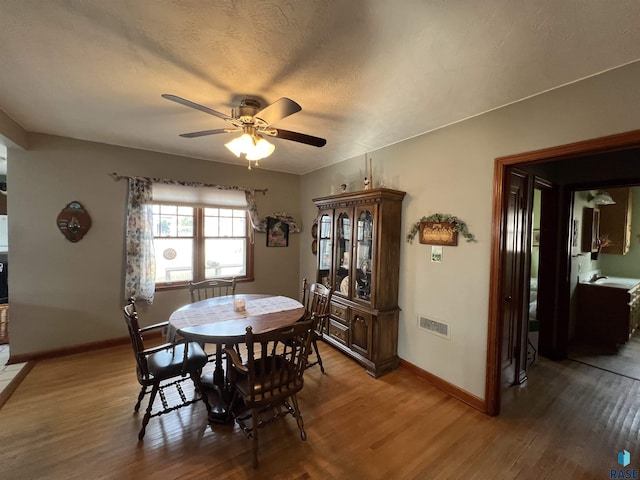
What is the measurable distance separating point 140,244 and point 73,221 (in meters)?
0.71

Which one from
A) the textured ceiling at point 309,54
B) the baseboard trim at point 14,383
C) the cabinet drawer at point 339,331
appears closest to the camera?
the textured ceiling at point 309,54

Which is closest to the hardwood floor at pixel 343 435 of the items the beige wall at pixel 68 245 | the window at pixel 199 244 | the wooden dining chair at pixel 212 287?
the beige wall at pixel 68 245

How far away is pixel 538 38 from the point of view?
4.41 feet

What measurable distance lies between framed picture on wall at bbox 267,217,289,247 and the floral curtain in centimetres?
166

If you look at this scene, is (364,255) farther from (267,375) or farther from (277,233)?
(277,233)

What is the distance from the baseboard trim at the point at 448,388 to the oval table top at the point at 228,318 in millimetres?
1411

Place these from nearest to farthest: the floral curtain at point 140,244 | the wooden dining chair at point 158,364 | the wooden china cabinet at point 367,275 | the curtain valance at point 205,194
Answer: the wooden dining chair at point 158,364 < the wooden china cabinet at point 367,275 < the floral curtain at point 140,244 < the curtain valance at point 205,194

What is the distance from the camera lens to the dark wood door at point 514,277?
224 centimetres

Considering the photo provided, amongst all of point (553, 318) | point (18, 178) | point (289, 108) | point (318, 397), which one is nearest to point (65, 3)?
point (289, 108)

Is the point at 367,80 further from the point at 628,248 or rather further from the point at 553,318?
the point at 628,248

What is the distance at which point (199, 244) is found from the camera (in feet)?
12.7

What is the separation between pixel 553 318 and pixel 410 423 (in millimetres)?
2403

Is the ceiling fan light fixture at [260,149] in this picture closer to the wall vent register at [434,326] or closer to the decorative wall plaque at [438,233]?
the decorative wall plaque at [438,233]

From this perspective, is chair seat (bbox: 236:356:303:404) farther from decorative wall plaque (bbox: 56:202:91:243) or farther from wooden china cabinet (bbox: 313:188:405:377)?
decorative wall plaque (bbox: 56:202:91:243)
